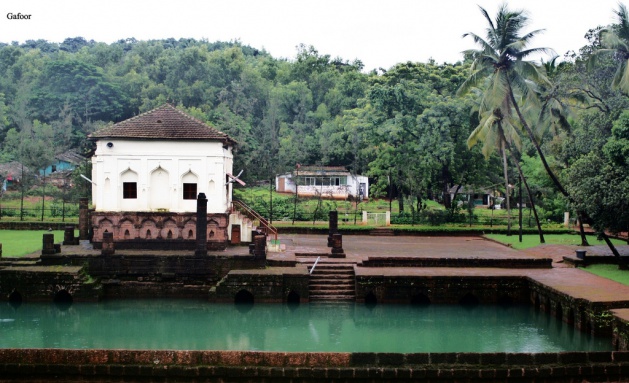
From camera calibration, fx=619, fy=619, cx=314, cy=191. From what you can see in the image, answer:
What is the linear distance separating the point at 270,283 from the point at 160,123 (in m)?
7.58

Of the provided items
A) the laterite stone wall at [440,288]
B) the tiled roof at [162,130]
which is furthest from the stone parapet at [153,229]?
the laterite stone wall at [440,288]

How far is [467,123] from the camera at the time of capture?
3416cm

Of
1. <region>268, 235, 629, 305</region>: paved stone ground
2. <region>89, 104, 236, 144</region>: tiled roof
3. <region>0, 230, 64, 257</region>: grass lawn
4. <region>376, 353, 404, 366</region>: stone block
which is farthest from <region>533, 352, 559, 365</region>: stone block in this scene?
<region>0, 230, 64, 257</region>: grass lawn

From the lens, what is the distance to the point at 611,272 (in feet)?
63.7

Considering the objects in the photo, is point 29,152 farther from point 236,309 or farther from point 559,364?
point 559,364

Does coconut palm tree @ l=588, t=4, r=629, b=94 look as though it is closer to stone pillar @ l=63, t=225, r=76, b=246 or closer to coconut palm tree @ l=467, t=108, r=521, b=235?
coconut palm tree @ l=467, t=108, r=521, b=235

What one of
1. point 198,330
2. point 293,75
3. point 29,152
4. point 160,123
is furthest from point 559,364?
→ point 293,75

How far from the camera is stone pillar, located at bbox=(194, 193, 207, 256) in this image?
63.6 ft

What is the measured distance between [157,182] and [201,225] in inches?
122

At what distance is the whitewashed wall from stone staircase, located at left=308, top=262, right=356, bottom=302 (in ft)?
14.3

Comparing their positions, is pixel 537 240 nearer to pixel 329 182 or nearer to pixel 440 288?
pixel 440 288

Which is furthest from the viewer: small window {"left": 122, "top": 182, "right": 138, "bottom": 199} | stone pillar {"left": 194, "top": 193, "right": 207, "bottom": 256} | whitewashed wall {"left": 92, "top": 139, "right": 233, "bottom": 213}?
small window {"left": 122, "top": 182, "right": 138, "bottom": 199}

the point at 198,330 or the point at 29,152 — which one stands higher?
the point at 29,152

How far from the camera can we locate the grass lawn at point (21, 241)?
21.8 m
